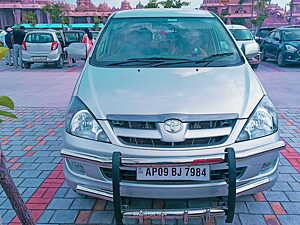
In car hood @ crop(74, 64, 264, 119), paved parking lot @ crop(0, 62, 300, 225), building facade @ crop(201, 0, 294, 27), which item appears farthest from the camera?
building facade @ crop(201, 0, 294, 27)

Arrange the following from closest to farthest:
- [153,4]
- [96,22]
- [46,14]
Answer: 1. [153,4]
2. [96,22]
3. [46,14]

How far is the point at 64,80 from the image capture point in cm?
968

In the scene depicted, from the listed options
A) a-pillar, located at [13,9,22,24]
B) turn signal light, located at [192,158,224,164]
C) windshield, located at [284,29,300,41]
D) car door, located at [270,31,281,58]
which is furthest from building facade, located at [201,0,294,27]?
turn signal light, located at [192,158,224,164]

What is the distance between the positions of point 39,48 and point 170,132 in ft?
37.0

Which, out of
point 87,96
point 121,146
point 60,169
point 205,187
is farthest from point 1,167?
point 60,169

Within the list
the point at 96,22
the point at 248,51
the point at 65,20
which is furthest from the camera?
the point at 65,20

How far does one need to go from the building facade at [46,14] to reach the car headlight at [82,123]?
43.3 meters

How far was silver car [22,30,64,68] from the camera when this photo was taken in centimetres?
1213

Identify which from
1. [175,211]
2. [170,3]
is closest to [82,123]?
[175,211]

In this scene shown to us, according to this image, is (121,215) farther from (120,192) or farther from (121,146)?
(121,146)

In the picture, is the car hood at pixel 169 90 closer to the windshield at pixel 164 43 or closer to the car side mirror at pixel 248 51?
the windshield at pixel 164 43

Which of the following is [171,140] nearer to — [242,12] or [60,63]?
[60,63]

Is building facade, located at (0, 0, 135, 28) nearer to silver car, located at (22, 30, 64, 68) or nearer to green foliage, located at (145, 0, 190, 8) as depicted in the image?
green foliage, located at (145, 0, 190, 8)

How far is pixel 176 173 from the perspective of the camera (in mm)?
2143
